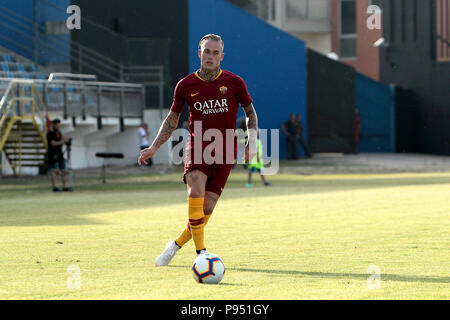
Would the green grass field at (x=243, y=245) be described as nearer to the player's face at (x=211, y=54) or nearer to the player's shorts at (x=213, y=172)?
the player's shorts at (x=213, y=172)

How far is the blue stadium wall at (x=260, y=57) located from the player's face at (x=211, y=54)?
94.4 feet

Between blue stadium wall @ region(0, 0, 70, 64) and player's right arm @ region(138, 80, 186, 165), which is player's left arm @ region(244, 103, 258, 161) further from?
blue stadium wall @ region(0, 0, 70, 64)

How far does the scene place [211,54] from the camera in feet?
31.1

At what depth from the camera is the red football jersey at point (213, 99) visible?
940 cm

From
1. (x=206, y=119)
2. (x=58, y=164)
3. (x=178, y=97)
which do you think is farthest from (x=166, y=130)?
(x=58, y=164)

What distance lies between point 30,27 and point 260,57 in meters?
10.5

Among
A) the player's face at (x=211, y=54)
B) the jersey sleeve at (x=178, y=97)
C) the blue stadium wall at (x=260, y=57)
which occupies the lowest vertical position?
the jersey sleeve at (x=178, y=97)

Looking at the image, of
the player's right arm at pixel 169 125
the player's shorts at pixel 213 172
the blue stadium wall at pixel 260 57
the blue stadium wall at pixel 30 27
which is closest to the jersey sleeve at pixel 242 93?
the player's right arm at pixel 169 125

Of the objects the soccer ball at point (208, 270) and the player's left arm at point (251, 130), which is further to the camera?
the player's left arm at point (251, 130)

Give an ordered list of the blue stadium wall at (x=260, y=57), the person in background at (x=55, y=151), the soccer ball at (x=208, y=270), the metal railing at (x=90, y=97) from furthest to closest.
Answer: the blue stadium wall at (x=260, y=57), the metal railing at (x=90, y=97), the person in background at (x=55, y=151), the soccer ball at (x=208, y=270)

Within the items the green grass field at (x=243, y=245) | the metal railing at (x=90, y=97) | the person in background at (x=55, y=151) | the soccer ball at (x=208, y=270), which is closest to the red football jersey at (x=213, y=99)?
the soccer ball at (x=208, y=270)

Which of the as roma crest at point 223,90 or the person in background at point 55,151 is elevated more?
the as roma crest at point 223,90

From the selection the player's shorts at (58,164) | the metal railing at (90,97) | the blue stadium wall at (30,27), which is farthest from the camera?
the blue stadium wall at (30,27)
